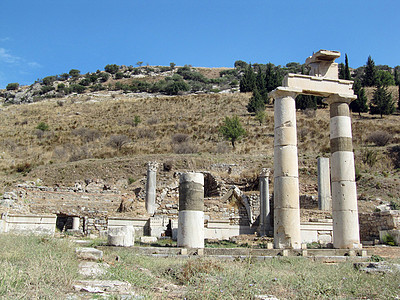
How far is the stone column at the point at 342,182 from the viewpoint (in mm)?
14766

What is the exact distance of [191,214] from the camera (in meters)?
14.5

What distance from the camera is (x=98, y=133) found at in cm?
5744

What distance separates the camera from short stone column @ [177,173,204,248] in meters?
14.2

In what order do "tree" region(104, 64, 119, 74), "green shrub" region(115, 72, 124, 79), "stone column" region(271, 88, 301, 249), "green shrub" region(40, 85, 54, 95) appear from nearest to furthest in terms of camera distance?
"stone column" region(271, 88, 301, 249) < "green shrub" region(40, 85, 54, 95) < "green shrub" region(115, 72, 124, 79) < "tree" region(104, 64, 119, 74)

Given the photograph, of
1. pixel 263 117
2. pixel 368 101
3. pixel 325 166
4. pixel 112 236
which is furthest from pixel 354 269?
pixel 368 101

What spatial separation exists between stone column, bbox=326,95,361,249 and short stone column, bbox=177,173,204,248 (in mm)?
4898

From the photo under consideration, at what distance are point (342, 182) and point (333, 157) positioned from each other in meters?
1.08

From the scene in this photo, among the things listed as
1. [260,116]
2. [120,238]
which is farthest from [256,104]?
[120,238]

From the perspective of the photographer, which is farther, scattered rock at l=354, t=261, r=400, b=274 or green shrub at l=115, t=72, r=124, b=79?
green shrub at l=115, t=72, r=124, b=79

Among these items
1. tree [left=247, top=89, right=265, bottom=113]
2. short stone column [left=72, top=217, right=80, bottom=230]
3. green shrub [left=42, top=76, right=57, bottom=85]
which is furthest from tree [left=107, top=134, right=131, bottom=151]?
green shrub [left=42, top=76, right=57, bottom=85]

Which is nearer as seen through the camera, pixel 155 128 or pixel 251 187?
pixel 251 187

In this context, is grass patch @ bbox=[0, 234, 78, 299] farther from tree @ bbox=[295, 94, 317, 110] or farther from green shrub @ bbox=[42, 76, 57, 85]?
green shrub @ bbox=[42, 76, 57, 85]

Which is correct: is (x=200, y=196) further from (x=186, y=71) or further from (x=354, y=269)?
(x=186, y=71)

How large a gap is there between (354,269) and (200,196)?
605cm
